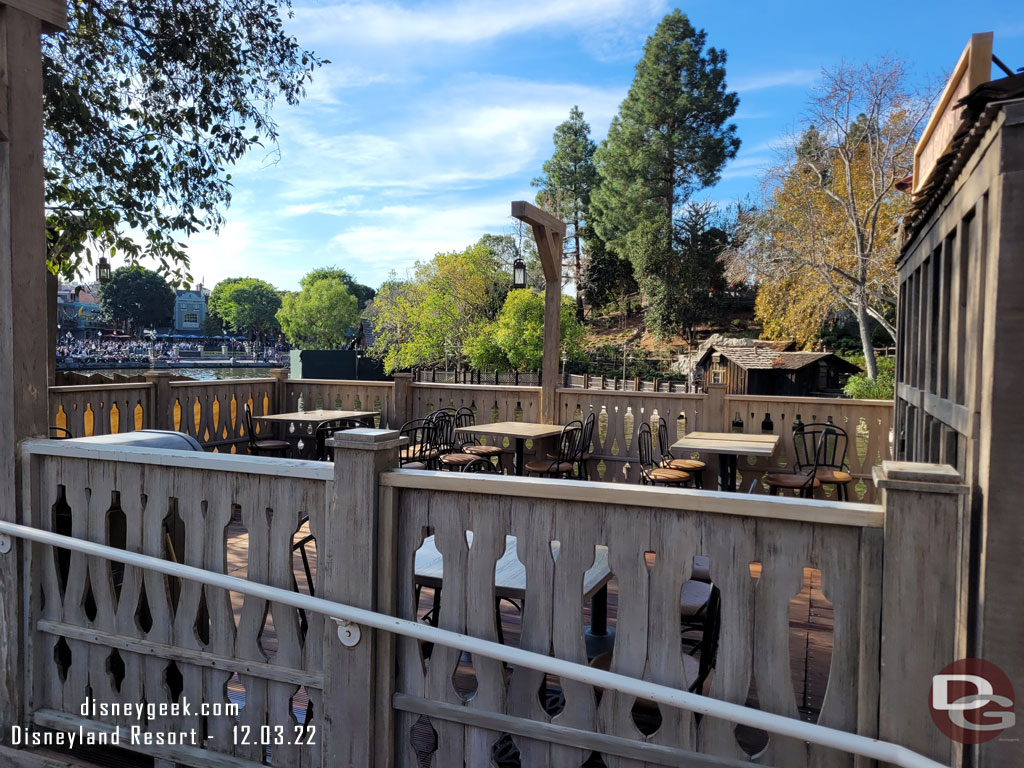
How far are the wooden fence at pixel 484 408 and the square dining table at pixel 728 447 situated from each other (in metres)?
0.59

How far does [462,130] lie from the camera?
39219mm

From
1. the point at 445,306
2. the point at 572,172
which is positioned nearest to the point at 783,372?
the point at 445,306

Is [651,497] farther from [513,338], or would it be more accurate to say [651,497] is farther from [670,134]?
[670,134]

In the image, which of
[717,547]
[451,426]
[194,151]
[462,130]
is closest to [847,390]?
[451,426]

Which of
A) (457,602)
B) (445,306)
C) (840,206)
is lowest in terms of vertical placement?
(457,602)

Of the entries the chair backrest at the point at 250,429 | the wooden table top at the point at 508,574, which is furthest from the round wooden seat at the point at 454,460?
the wooden table top at the point at 508,574

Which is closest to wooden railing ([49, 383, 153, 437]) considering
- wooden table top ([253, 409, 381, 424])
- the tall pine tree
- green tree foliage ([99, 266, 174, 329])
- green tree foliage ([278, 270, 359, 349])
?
wooden table top ([253, 409, 381, 424])

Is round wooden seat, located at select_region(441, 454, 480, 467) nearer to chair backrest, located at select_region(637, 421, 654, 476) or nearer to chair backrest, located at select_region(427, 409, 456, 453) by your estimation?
chair backrest, located at select_region(427, 409, 456, 453)

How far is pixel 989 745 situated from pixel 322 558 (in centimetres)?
182

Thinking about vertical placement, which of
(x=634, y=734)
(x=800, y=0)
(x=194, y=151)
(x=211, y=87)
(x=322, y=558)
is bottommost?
(x=634, y=734)

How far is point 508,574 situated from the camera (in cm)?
260

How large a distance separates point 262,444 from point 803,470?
5.85m

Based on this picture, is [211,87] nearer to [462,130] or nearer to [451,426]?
[451,426]

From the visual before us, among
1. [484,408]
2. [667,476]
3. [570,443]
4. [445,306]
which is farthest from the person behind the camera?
[445,306]
